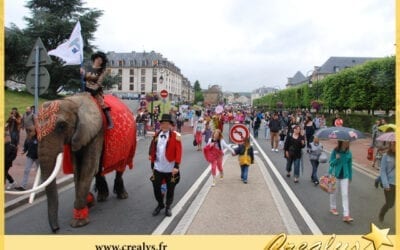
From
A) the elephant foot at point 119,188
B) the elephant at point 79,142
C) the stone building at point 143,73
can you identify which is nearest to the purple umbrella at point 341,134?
the elephant at point 79,142

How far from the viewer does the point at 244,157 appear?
10.3m

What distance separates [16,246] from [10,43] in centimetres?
3090

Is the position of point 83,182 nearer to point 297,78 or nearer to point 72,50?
point 72,50

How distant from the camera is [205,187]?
9.45 m

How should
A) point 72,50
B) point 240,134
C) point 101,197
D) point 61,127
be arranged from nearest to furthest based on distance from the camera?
1. point 61,127
2. point 72,50
3. point 101,197
4. point 240,134

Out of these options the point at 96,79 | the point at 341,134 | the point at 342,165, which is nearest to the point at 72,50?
the point at 96,79

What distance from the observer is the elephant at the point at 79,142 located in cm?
575

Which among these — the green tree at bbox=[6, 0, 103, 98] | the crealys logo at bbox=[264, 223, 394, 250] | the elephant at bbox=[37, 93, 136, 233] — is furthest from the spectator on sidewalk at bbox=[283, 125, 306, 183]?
the green tree at bbox=[6, 0, 103, 98]

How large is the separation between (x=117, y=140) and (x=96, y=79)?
116cm

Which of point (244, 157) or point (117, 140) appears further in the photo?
point (244, 157)

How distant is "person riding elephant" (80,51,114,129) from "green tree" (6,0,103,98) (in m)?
25.4

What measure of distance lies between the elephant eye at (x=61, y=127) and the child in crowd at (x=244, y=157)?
212 inches

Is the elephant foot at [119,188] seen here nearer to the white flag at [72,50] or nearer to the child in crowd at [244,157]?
the white flag at [72,50]

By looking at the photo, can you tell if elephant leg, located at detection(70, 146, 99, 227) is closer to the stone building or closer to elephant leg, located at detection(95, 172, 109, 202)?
elephant leg, located at detection(95, 172, 109, 202)
